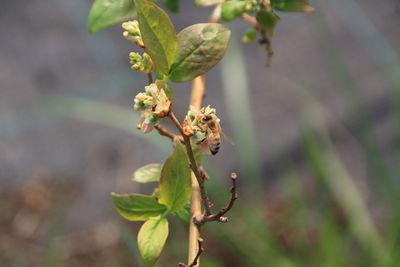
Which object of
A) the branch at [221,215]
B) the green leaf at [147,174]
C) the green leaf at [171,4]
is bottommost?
the green leaf at [147,174]

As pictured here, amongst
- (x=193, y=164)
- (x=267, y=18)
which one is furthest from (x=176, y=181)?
(x=267, y=18)

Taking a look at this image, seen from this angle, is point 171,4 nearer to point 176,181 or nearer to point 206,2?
point 206,2

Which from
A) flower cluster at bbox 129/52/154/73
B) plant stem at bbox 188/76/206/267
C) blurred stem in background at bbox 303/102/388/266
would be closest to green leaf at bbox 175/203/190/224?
plant stem at bbox 188/76/206/267

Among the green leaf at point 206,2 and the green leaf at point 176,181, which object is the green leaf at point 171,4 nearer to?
the green leaf at point 206,2

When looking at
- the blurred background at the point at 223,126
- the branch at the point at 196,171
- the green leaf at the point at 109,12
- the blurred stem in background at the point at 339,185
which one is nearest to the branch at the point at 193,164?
the branch at the point at 196,171

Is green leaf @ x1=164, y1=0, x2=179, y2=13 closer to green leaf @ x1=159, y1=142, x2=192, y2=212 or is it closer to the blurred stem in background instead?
green leaf @ x1=159, y1=142, x2=192, y2=212

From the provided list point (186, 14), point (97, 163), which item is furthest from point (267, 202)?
point (186, 14)
